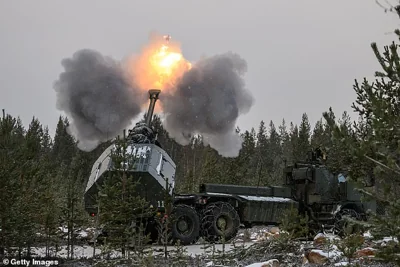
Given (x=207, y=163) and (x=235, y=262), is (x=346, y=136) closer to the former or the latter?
(x=235, y=262)

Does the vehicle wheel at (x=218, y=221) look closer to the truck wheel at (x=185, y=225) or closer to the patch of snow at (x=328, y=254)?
the truck wheel at (x=185, y=225)


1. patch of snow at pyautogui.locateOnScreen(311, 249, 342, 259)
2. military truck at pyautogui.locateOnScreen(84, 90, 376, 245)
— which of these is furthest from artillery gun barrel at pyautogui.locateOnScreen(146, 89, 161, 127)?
patch of snow at pyautogui.locateOnScreen(311, 249, 342, 259)

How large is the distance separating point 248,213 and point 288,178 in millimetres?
3483

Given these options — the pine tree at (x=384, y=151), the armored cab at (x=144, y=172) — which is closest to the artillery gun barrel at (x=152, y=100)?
the armored cab at (x=144, y=172)

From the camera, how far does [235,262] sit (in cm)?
1227

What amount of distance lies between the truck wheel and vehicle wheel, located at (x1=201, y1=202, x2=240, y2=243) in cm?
37

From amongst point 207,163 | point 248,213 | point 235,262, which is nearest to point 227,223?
point 248,213

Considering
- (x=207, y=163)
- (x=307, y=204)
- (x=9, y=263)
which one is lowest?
(x=9, y=263)

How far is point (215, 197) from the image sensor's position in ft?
63.6

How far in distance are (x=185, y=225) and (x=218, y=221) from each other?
127cm

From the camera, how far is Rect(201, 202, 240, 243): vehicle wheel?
60.6 ft

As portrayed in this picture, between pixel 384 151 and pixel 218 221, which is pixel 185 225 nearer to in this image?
pixel 218 221

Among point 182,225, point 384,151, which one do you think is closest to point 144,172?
point 182,225

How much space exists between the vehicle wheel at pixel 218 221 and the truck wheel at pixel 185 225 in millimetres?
374
